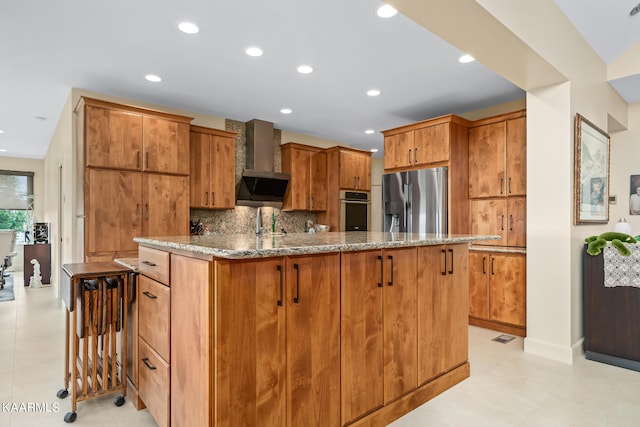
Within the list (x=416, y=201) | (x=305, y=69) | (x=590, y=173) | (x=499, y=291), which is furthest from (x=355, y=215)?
(x=590, y=173)

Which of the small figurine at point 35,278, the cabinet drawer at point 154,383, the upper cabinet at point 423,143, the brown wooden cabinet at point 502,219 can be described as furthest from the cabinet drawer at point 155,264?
the small figurine at point 35,278

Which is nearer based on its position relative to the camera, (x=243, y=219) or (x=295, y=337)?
(x=295, y=337)

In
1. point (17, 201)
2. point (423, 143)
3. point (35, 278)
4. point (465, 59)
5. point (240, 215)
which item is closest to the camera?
point (465, 59)

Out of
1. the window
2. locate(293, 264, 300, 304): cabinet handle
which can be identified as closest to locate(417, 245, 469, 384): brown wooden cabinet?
locate(293, 264, 300, 304): cabinet handle

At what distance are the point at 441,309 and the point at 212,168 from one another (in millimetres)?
3533

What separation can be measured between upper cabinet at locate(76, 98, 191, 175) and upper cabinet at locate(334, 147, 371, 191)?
2.58 metres

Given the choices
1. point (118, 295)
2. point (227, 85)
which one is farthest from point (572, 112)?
point (118, 295)

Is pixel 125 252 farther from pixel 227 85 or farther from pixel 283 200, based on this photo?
pixel 283 200

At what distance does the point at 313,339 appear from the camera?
1.63m

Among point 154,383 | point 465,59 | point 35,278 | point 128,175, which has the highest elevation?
point 465,59

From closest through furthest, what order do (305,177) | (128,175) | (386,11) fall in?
(386,11), (128,175), (305,177)

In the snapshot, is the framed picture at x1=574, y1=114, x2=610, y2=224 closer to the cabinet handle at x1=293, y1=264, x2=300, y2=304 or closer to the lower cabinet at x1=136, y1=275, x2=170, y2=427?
the cabinet handle at x1=293, y1=264, x2=300, y2=304

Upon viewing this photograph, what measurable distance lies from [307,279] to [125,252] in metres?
3.00

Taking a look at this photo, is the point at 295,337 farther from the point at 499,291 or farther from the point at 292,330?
the point at 499,291
